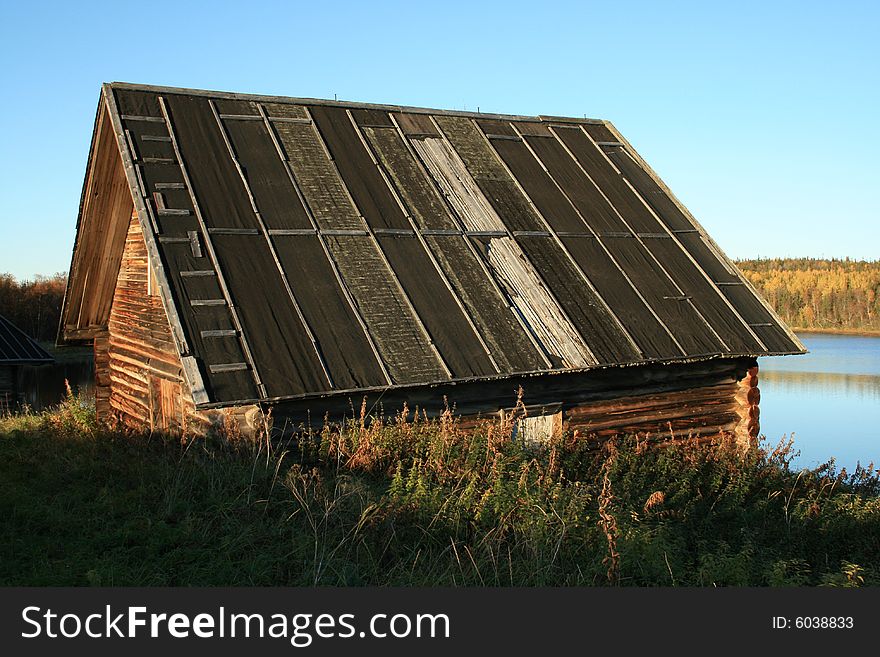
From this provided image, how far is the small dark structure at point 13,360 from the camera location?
2550 centimetres

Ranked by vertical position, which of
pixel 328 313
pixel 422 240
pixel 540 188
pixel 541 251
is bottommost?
pixel 328 313

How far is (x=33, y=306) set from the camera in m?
59.0

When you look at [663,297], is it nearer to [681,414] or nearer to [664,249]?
[664,249]

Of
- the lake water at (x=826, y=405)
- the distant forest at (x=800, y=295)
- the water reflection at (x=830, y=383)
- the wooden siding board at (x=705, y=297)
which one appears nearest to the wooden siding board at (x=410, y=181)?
→ the wooden siding board at (x=705, y=297)

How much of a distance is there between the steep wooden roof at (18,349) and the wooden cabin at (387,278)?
1020 cm

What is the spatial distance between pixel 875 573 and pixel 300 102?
1155cm

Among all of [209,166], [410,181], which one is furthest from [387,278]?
[209,166]

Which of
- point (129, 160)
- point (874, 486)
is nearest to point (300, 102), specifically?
point (129, 160)

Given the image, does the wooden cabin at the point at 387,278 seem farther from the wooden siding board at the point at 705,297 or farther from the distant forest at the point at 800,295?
the distant forest at the point at 800,295

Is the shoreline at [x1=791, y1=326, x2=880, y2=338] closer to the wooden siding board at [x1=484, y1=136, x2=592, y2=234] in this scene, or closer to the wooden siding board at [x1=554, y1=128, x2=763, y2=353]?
the wooden siding board at [x1=554, y1=128, x2=763, y2=353]

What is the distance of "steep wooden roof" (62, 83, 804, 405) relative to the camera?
10281 mm

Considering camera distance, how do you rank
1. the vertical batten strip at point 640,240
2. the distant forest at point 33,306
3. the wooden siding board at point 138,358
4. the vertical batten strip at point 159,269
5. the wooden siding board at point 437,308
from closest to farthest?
the vertical batten strip at point 159,269 < the wooden siding board at point 437,308 < the wooden siding board at point 138,358 < the vertical batten strip at point 640,240 < the distant forest at point 33,306

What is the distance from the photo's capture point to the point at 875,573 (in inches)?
273

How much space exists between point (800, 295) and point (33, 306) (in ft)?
217
